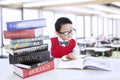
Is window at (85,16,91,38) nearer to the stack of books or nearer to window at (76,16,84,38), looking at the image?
window at (76,16,84,38)

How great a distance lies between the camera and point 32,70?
1129 millimetres

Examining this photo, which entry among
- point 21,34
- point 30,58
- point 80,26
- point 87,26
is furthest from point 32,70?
point 87,26

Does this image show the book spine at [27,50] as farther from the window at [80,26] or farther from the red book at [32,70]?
the window at [80,26]

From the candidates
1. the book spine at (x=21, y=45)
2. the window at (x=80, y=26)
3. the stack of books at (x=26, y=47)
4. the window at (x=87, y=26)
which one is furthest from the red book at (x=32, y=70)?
the window at (x=87, y=26)

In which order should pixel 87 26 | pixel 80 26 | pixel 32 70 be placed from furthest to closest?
pixel 87 26 → pixel 80 26 → pixel 32 70

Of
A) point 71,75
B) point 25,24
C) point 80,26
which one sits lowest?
point 71,75

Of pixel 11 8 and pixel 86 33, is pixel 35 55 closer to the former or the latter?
pixel 11 8

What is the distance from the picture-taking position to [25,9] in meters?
7.78

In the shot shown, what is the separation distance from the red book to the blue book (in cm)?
23

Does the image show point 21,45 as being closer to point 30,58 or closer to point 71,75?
point 30,58

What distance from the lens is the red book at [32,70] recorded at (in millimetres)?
1100

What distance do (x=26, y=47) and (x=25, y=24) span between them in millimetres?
131

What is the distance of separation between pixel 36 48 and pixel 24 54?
8cm

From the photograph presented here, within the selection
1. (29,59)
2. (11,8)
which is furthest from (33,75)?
(11,8)
